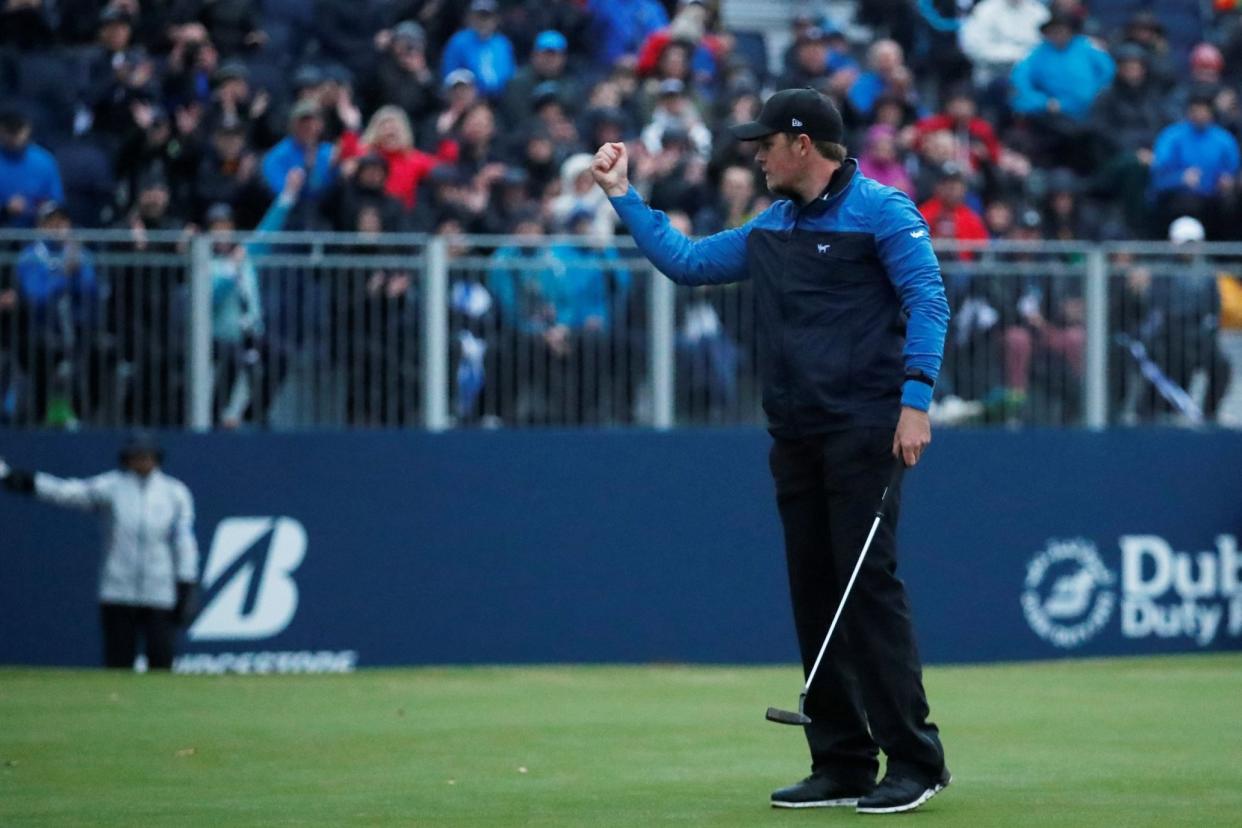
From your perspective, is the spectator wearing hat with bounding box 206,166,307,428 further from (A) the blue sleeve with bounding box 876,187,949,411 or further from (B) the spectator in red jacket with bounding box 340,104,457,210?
(A) the blue sleeve with bounding box 876,187,949,411

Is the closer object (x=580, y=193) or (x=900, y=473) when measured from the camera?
(x=900, y=473)

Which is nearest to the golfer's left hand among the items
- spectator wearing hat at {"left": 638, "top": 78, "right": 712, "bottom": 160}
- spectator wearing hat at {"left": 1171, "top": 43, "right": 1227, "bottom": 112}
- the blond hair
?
the blond hair

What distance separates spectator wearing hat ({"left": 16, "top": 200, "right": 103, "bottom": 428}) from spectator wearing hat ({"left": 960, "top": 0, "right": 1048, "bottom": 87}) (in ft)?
30.8

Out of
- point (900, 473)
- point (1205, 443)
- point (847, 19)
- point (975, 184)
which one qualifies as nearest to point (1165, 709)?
point (900, 473)

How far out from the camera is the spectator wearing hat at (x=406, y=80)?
1752cm

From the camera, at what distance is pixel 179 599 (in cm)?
1521

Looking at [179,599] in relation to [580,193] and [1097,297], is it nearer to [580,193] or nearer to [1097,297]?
[580,193]

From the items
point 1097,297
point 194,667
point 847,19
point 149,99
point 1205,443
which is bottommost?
point 194,667

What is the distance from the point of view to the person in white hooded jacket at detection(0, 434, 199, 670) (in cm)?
1505

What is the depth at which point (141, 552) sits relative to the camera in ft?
49.5

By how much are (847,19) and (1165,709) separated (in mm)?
11619

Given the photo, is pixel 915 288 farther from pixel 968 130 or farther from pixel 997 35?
pixel 997 35

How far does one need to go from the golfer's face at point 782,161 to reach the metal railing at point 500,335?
25.4ft

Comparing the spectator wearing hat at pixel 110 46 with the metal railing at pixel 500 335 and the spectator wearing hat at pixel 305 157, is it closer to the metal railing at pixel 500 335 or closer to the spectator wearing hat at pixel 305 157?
the spectator wearing hat at pixel 305 157
